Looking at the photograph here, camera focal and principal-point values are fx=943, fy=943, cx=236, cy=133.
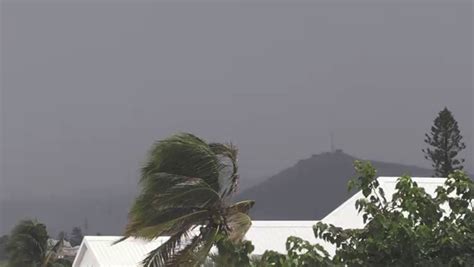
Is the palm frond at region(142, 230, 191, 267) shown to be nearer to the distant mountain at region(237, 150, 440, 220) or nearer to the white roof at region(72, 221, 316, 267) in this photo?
the white roof at region(72, 221, 316, 267)

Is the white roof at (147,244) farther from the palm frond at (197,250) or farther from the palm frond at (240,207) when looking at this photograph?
the palm frond at (197,250)

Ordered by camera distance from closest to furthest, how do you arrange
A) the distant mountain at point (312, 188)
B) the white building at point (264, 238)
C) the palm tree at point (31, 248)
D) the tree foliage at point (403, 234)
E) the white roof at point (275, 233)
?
the tree foliage at point (403, 234), the white building at point (264, 238), the white roof at point (275, 233), the palm tree at point (31, 248), the distant mountain at point (312, 188)

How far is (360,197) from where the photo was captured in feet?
79.0

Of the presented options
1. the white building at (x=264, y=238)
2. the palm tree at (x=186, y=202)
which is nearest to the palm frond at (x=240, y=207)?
the palm tree at (x=186, y=202)

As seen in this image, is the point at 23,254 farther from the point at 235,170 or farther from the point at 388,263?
the point at 388,263

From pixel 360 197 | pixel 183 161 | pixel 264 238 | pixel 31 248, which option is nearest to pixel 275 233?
pixel 264 238

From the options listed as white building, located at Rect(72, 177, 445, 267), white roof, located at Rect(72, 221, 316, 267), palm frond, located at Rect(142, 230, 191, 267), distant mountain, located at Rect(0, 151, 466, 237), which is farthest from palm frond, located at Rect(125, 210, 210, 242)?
distant mountain, located at Rect(0, 151, 466, 237)

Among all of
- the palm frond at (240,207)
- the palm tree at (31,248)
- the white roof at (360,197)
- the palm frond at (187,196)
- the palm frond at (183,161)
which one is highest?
the palm frond at (183,161)

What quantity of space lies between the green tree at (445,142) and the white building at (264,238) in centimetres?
1718

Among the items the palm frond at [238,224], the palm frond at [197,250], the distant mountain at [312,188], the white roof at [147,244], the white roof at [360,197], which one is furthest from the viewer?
the distant mountain at [312,188]

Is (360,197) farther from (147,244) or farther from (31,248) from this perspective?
(31,248)

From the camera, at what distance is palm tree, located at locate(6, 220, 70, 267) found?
3781 centimetres

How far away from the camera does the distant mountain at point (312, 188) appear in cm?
12600

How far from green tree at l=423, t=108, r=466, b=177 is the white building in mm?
17183
